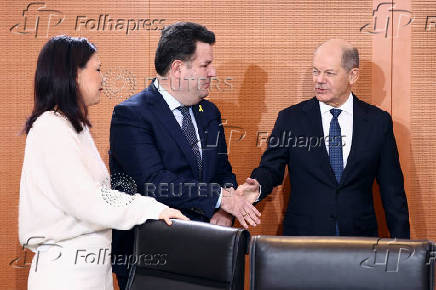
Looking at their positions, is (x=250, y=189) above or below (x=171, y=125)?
below

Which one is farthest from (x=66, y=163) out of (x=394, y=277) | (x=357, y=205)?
(x=357, y=205)

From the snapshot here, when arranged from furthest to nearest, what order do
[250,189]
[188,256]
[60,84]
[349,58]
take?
[349,58] → [250,189] → [60,84] → [188,256]

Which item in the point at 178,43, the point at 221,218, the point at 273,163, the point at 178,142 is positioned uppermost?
the point at 178,43

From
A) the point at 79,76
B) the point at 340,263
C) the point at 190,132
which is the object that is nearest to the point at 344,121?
the point at 190,132

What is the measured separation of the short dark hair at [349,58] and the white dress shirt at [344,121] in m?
0.16

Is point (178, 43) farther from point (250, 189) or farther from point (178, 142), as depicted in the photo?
point (250, 189)

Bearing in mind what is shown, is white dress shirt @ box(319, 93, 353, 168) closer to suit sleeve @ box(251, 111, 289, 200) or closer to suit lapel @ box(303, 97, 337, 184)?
suit lapel @ box(303, 97, 337, 184)

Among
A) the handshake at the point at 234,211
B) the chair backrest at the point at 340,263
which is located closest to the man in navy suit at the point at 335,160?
the handshake at the point at 234,211

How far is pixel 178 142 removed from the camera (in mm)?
2875

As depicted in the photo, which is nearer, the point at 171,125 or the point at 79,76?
the point at 79,76

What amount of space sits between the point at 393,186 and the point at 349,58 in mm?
694

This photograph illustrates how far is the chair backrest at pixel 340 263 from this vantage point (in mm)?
1554

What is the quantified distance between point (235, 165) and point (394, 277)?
7.30 feet

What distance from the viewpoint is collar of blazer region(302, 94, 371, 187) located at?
308cm
